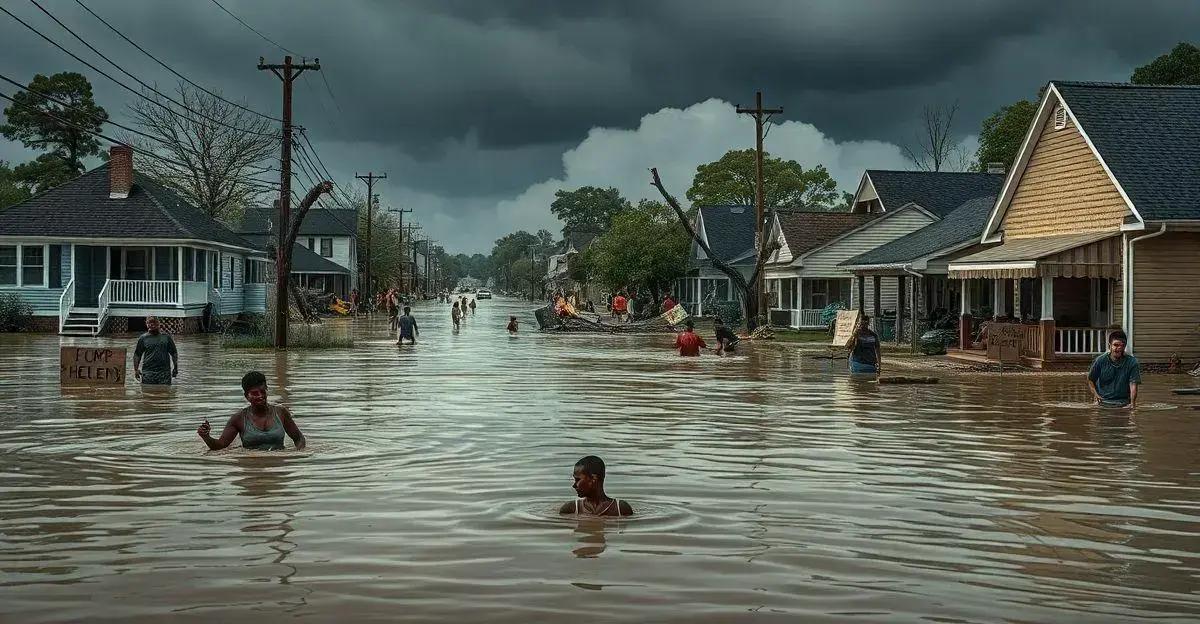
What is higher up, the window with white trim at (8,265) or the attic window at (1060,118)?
the attic window at (1060,118)

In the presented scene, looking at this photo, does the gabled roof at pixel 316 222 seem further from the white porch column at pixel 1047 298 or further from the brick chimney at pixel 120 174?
the white porch column at pixel 1047 298

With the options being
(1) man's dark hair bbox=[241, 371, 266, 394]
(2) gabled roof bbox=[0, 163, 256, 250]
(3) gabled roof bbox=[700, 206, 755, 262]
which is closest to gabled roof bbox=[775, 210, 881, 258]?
(3) gabled roof bbox=[700, 206, 755, 262]

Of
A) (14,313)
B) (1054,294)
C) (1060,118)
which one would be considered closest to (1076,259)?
(1054,294)

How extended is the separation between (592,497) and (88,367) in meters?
15.3

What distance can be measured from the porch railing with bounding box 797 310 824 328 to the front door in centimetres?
2816

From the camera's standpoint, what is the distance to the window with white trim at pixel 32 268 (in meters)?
46.9

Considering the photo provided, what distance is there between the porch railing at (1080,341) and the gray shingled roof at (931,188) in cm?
2607

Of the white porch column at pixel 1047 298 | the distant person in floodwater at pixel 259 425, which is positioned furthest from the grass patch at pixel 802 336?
the distant person in floodwater at pixel 259 425

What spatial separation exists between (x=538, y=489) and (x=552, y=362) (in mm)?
21161

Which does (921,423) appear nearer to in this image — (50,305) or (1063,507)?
(1063,507)

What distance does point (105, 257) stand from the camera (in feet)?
157

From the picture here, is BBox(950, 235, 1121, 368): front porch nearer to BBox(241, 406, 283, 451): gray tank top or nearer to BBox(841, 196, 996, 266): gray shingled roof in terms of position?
BBox(841, 196, 996, 266): gray shingled roof

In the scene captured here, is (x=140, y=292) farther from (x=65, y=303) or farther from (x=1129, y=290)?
(x=1129, y=290)

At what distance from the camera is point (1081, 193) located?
Answer: 102ft
